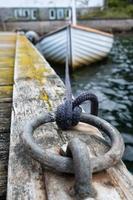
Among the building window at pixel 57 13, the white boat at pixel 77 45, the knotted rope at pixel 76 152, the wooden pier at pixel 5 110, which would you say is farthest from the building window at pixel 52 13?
the knotted rope at pixel 76 152

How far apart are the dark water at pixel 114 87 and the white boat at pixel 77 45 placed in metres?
0.45

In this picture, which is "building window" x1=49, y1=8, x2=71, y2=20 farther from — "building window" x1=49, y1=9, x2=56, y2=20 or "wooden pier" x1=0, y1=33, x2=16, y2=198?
"wooden pier" x1=0, y1=33, x2=16, y2=198

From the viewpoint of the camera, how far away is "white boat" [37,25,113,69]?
13922mm

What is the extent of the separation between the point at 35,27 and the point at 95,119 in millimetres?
28776

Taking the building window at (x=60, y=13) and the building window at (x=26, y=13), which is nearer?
the building window at (x=60, y=13)

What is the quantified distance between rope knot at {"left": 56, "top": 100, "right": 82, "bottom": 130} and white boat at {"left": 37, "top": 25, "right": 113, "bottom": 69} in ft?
38.6

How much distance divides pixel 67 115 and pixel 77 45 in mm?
12439

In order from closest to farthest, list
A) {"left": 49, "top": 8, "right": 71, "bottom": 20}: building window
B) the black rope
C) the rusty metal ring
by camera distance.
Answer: the rusty metal ring < the black rope < {"left": 49, "top": 8, "right": 71, "bottom": 20}: building window

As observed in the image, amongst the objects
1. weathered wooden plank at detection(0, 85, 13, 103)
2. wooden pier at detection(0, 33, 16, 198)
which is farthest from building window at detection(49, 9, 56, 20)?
weathered wooden plank at detection(0, 85, 13, 103)

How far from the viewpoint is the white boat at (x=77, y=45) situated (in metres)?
13.9

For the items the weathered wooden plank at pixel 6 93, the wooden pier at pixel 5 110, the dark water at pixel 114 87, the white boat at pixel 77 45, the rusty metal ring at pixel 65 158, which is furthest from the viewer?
the white boat at pixel 77 45

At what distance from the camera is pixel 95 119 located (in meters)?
2.03

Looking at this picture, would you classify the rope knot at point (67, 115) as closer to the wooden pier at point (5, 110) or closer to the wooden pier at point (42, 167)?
the wooden pier at point (42, 167)

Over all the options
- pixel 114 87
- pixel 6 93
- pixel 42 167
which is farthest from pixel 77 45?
pixel 42 167
